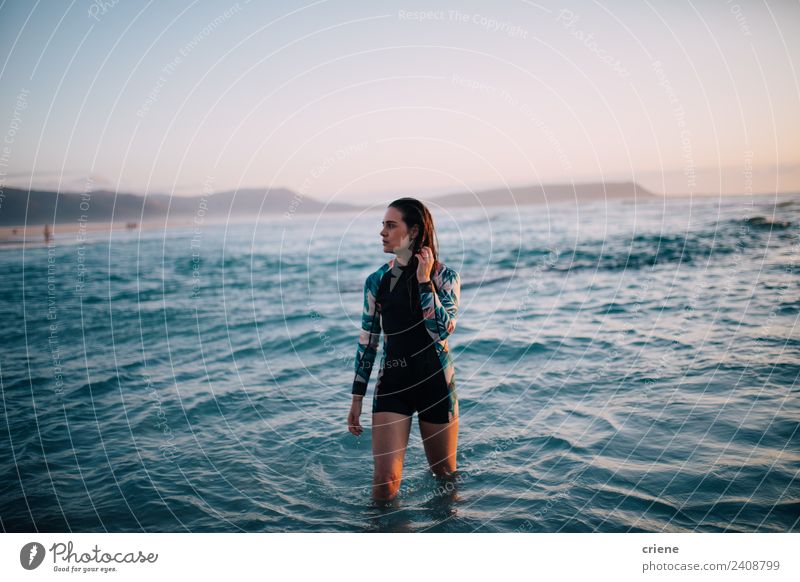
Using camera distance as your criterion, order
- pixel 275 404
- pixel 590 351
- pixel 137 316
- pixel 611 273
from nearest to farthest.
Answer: pixel 275 404 < pixel 590 351 < pixel 137 316 < pixel 611 273

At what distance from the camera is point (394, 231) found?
4184mm

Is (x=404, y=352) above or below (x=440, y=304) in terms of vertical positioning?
below

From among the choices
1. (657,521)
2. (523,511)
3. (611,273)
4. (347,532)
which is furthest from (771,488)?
(611,273)

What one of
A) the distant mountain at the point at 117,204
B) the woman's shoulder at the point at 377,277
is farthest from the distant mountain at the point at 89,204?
the woman's shoulder at the point at 377,277

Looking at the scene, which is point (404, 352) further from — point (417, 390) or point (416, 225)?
point (416, 225)

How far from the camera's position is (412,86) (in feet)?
23.6

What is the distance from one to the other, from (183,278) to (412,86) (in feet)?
39.8

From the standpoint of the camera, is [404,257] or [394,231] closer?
[394,231]

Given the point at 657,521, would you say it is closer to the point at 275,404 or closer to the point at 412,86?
the point at 275,404

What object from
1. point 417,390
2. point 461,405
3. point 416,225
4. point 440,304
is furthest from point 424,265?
point 461,405

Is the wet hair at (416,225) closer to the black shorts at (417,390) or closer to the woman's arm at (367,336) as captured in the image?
the woman's arm at (367,336)

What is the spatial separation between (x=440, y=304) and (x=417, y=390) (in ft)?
2.46

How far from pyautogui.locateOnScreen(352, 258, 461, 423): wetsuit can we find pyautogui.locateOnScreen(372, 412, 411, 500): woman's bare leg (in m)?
0.07

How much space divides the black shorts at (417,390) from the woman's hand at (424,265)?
2.10ft
